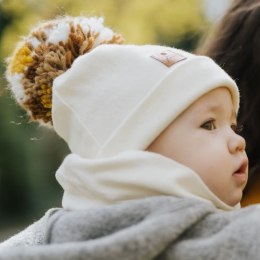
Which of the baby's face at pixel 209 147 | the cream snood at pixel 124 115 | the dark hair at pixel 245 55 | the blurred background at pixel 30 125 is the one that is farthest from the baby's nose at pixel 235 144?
the blurred background at pixel 30 125

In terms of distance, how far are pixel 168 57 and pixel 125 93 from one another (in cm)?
15

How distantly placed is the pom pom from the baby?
2.4 inches

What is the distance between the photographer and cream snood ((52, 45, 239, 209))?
4.92 feet

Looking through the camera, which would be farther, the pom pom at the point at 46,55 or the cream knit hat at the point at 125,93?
the pom pom at the point at 46,55

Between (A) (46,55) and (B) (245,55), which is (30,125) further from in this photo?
(A) (46,55)

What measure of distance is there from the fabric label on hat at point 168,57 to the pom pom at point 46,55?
0.25 meters

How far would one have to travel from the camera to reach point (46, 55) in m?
1.84

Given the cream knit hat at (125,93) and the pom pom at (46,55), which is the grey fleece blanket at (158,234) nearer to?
the cream knit hat at (125,93)

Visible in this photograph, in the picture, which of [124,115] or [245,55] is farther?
[245,55]

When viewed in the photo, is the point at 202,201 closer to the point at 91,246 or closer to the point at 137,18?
the point at 91,246

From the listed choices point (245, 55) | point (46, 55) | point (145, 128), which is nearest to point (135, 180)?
point (145, 128)

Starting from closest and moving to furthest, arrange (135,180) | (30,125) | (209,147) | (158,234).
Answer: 1. (158,234)
2. (135,180)
3. (209,147)
4. (30,125)

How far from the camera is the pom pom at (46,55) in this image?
1.85m

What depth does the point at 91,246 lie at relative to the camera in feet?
4.35
